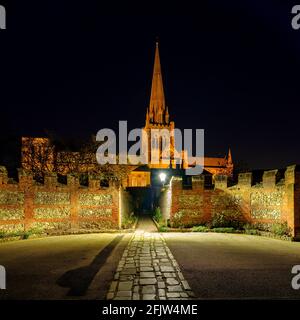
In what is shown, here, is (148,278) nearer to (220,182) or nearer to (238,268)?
(238,268)

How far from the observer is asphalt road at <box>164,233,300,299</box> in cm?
623

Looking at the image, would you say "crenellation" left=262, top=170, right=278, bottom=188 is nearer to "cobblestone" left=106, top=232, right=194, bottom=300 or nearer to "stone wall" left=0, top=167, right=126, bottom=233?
"stone wall" left=0, top=167, right=126, bottom=233

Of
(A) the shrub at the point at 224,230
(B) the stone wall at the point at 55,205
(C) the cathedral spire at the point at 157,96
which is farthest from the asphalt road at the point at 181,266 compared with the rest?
(C) the cathedral spire at the point at 157,96

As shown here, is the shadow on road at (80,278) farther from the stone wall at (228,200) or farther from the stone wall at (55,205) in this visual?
the stone wall at (228,200)

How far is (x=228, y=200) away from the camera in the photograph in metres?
19.3

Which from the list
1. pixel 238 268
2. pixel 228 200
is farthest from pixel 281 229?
pixel 238 268

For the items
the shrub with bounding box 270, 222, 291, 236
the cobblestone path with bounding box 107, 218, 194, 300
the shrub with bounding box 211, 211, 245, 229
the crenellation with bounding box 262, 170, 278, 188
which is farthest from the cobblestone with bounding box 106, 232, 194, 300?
the crenellation with bounding box 262, 170, 278, 188

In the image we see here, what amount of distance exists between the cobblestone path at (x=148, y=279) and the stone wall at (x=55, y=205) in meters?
8.43

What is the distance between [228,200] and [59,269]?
43.5ft

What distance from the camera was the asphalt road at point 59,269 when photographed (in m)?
6.34

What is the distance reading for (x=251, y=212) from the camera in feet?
59.6
